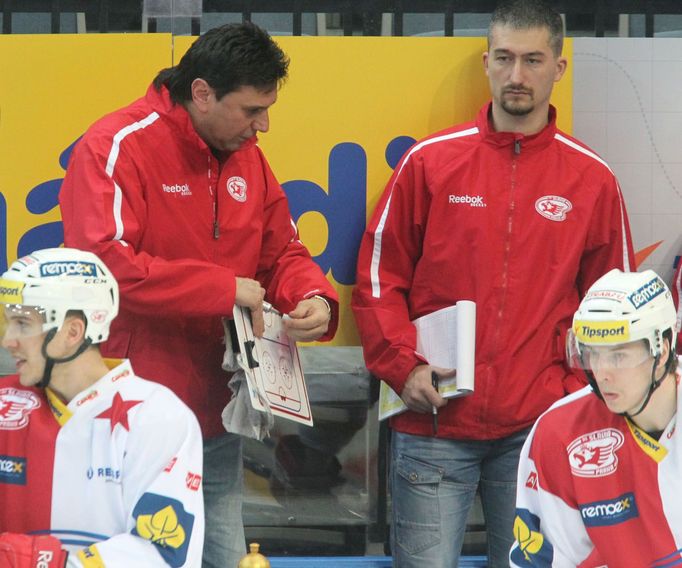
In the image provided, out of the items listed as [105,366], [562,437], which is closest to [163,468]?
[105,366]

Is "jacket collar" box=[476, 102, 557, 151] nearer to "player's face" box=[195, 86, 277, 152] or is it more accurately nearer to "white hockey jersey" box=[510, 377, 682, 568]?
"player's face" box=[195, 86, 277, 152]

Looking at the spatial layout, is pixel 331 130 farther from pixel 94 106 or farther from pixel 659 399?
pixel 659 399

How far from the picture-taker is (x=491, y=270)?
11.3 ft

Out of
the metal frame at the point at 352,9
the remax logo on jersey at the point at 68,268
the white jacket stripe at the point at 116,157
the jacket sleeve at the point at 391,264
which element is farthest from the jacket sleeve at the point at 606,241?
the remax logo on jersey at the point at 68,268

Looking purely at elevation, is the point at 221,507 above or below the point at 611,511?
below

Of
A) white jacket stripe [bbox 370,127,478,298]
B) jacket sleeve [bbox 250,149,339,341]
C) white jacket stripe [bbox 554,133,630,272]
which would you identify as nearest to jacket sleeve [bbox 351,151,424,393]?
white jacket stripe [bbox 370,127,478,298]

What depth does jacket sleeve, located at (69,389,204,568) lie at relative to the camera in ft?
8.13

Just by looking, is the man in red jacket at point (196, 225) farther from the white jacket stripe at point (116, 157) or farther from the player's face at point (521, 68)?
the player's face at point (521, 68)

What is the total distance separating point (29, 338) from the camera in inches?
101

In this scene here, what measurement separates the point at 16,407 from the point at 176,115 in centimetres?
95

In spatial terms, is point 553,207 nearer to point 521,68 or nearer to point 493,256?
point 493,256

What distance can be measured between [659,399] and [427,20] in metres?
1.71

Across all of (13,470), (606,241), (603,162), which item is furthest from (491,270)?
(13,470)

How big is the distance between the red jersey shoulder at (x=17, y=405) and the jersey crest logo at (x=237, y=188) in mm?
875
